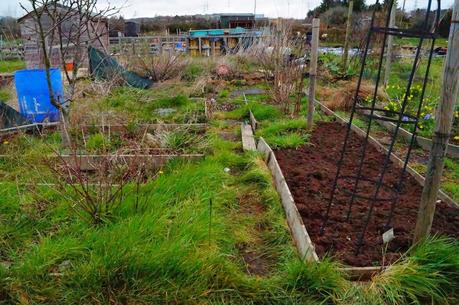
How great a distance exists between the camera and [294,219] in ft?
9.57

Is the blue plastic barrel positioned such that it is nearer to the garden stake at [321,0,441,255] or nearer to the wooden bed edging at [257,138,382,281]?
the wooden bed edging at [257,138,382,281]

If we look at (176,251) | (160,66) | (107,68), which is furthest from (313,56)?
(160,66)

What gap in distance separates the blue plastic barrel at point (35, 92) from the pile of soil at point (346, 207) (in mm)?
3828

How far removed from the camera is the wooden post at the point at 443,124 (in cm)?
210

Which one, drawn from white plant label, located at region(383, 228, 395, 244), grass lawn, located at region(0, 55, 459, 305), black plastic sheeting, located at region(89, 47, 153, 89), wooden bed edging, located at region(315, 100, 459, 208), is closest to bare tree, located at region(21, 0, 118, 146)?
grass lawn, located at region(0, 55, 459, 305)

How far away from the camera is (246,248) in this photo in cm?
283

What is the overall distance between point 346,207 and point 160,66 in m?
9.07

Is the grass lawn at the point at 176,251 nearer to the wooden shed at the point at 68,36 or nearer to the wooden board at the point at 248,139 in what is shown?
the wooden board at the point at 248,139

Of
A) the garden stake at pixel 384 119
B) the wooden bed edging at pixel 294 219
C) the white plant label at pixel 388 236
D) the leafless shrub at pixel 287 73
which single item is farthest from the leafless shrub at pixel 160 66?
the white plant label at pixel 388 236

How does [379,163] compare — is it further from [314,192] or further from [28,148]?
[28,148]

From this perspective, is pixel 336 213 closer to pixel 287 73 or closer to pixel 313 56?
pixel 313 56

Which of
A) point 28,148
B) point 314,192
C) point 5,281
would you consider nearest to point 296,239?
point 314,192

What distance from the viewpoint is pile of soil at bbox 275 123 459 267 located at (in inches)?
103

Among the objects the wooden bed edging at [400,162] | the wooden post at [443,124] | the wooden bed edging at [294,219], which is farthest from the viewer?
the wooden bed edging at [400,162]
